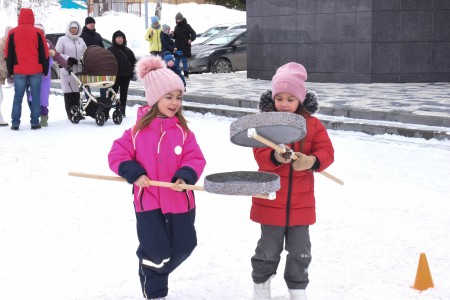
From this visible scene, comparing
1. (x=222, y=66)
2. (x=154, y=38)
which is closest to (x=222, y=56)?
(x=222, y=66)

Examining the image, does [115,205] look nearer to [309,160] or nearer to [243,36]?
[309,160]

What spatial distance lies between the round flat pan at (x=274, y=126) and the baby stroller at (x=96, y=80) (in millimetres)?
8648

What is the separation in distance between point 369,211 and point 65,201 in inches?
104

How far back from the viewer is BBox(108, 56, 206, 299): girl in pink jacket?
3896mm

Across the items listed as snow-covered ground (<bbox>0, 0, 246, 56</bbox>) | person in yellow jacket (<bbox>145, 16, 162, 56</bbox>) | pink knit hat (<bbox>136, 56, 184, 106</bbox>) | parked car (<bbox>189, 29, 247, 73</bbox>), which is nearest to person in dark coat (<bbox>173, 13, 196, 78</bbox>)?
person in yellow jacket (<bbox>145, 16, 162, 56</bbox>)

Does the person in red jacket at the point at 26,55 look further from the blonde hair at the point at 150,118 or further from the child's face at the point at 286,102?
the child's face at the point at 286,102

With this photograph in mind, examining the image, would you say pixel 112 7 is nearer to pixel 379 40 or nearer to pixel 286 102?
pixel 379 40

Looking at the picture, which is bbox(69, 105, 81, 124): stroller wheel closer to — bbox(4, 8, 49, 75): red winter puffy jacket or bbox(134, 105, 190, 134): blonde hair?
bbox(4, 8, 49, 75): red winter puffy jacket

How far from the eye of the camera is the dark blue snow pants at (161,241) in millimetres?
3930

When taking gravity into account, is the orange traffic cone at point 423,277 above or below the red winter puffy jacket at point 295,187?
below

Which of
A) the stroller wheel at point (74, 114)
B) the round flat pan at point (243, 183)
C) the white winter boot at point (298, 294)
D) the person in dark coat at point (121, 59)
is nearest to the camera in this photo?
the round flat pan at point (243, 183)

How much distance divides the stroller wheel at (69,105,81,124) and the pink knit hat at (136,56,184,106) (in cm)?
869

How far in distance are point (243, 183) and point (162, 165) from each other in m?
0.53

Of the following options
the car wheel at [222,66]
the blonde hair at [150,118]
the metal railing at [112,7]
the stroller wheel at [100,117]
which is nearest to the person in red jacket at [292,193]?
the blonde hair at [150,118]
